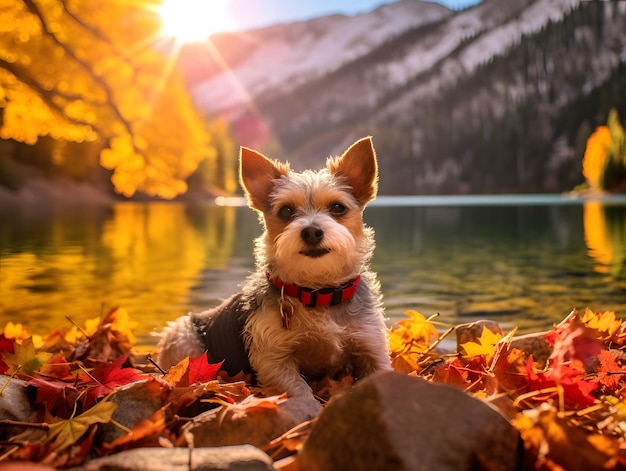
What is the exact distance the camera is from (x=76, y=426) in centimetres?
311

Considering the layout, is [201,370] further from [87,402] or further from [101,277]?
[101,277]

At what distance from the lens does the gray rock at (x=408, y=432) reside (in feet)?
7.95

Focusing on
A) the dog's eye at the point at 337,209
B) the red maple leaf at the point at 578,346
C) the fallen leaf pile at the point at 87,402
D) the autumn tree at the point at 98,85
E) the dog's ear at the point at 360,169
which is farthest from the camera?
the autumn tree at the point at 98,85

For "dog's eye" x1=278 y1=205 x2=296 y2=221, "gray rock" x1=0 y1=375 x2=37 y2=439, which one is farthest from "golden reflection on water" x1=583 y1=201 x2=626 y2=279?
"gray rock" x1=0 y1=375 x2=37 y2=439

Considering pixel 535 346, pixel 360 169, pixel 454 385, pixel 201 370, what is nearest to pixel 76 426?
pixel 201 370

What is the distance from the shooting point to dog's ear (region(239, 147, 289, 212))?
5.07 metres

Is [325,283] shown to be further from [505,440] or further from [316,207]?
[505,440]

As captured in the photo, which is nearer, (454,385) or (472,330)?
(454,385)

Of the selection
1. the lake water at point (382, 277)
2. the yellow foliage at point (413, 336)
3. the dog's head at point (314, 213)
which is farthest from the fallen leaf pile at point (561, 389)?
the lake water at point (382, 277)

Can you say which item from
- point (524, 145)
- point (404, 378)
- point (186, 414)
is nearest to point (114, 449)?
point (186, 414)

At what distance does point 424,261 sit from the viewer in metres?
17.9

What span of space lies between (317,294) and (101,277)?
11072mm

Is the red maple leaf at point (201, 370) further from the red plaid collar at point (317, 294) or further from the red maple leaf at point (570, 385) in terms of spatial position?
the red maple leaf at point (570, 385)

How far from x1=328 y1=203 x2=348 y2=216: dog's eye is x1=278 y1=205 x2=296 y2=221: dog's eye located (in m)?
0.33
